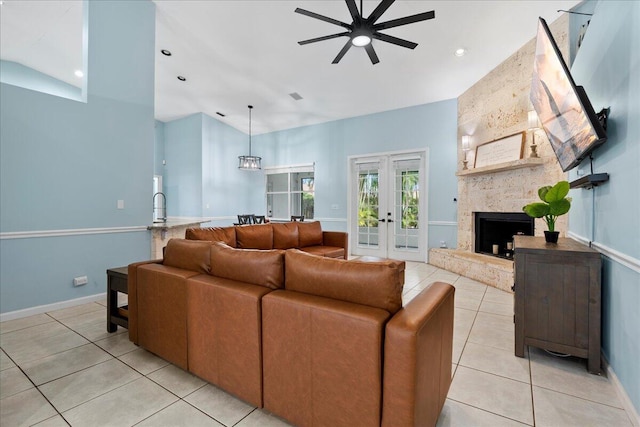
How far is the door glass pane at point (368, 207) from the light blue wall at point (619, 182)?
4.13 metres

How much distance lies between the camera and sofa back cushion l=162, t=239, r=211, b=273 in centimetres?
189

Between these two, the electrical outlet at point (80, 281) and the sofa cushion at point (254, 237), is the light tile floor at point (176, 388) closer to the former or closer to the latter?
the electrical outlet at point (80, 281)

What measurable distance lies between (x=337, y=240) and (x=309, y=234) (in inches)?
19.3

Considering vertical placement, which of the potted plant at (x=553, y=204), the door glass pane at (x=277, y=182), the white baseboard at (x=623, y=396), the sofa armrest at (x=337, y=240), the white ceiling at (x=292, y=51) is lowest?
the white baseboard at (x=623, y=396)

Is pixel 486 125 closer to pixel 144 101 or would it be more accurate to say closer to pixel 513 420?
pixel 513 420

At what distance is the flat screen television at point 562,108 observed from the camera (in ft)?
6.00

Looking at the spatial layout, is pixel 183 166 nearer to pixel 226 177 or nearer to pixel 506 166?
pixel 226 177

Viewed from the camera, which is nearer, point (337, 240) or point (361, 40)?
point (361, 40)

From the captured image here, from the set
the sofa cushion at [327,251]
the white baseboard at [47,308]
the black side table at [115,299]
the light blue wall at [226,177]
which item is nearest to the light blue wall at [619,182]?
the sofa cushion at [327,251]

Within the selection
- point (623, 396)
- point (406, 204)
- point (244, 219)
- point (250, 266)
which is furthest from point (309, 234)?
point (623, 396)

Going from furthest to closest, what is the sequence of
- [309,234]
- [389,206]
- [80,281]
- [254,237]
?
[389,206]
[309,234]
[254,237]
[80,281]

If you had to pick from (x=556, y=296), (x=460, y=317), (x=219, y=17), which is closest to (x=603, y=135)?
(x=556, y=296)

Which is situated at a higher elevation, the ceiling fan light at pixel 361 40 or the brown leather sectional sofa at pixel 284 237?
the ceiling fan light at pixel 361 40

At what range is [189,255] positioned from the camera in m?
1.96
